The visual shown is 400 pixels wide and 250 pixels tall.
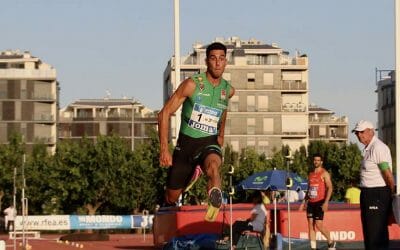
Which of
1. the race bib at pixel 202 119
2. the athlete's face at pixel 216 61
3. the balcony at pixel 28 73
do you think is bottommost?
the race bib at pixel 202 119

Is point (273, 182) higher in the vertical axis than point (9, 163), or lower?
lower

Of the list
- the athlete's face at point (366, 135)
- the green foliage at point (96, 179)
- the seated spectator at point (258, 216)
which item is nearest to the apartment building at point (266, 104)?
the green foliage at point (96, 179)

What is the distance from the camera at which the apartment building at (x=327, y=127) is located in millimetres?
183250

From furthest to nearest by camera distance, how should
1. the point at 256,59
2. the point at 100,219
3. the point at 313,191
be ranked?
the point at 256,59, the point at 100,219, the point at 313,191

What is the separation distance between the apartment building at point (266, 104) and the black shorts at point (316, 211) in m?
117

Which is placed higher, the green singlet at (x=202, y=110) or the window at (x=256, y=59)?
the window at (x=256, y=59)

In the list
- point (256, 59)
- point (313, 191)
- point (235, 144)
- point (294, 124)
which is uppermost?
point (256, 59)

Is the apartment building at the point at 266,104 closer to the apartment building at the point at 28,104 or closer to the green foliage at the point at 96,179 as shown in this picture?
the apartment building at the point at 28,104

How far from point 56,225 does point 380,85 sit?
12131cm

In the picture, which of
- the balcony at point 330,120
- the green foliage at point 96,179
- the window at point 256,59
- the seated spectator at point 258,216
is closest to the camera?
the seated spectator at point 258,216

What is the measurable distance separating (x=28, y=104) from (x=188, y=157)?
5273 inches

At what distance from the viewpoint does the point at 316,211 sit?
2220cm

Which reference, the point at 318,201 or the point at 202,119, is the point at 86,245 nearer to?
the point at 318,201

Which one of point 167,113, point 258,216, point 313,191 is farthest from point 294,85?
point 167,113
